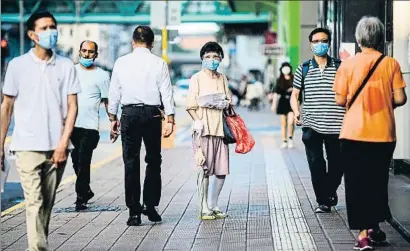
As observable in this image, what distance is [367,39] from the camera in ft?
28.8

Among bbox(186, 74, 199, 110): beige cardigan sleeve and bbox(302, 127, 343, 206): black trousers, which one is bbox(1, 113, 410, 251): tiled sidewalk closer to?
bbox(302, 127, 343, 206): black trousers

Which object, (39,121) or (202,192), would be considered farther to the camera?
(202,192)

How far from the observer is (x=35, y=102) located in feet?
25.9

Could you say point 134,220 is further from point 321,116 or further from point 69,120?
point 69,120

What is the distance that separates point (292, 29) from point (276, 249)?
31.8m

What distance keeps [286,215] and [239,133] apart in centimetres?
100

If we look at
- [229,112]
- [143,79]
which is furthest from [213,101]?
[143,79]

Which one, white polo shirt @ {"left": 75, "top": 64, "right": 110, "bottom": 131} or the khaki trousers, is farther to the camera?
white polo shirt @ {"left": 75, "top": 64, "right": 110, "bottom": 131}

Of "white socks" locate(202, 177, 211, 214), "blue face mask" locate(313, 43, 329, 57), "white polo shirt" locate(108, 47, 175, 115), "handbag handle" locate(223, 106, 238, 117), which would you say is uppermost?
"blue face mask" locate(313, 43, 329, 57)

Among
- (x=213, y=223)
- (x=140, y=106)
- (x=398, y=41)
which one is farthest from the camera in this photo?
(x=398, y=41)

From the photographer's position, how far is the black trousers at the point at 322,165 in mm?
11180

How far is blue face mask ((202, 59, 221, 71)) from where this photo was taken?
11.0 m

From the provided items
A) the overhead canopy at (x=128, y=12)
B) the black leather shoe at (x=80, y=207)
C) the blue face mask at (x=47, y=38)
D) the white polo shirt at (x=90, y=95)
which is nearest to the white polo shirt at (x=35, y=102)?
the blue face mask at (x=47, y=38)

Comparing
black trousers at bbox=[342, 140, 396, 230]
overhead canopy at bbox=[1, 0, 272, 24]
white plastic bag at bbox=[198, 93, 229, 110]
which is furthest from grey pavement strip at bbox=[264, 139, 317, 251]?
overhead canopy at bbox=[1, 0, 272, 24]
